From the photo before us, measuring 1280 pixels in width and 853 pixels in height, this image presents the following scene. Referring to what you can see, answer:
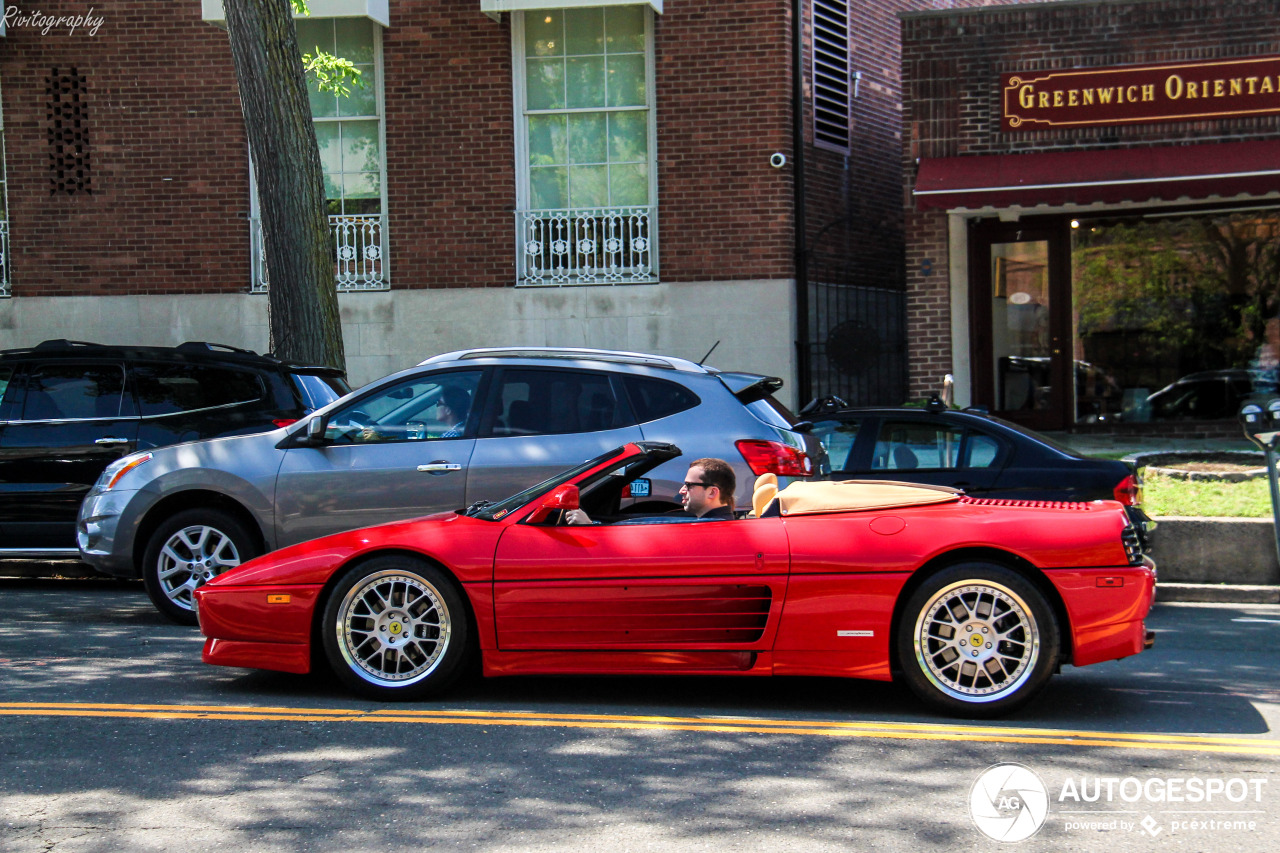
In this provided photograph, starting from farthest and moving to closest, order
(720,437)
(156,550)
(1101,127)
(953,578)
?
1. (1101,127)
2. (156,550)
3. (720,437)
4. (953,578)

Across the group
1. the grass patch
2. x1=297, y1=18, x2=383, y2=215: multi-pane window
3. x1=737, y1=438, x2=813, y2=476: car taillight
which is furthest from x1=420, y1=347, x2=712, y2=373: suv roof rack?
x1=297, y1=18, x2=383, y2=215: multi-pane window

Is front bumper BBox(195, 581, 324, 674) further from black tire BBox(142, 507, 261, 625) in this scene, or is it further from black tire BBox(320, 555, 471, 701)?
black tire BBox(142, 507, 261, 625)

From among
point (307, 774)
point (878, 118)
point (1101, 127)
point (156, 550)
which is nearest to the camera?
point (307, 774)

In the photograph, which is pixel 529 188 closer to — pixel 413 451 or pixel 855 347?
pixel 855 347

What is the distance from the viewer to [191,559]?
25.7 feet

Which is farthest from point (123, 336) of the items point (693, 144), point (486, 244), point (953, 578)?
point (953, 578)

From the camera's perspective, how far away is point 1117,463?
800 cm

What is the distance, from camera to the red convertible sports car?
5.27m

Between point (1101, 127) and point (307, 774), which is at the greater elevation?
point (1101, 127)

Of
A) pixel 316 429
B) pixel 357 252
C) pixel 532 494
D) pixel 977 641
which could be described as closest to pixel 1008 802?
pixel 977 641

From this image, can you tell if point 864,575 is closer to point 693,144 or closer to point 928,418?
point 928,418

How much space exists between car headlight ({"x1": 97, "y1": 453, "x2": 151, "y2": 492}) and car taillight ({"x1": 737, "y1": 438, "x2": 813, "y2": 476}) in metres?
3.81

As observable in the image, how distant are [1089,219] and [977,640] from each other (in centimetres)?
1084

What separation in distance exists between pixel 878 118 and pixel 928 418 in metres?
9.79
